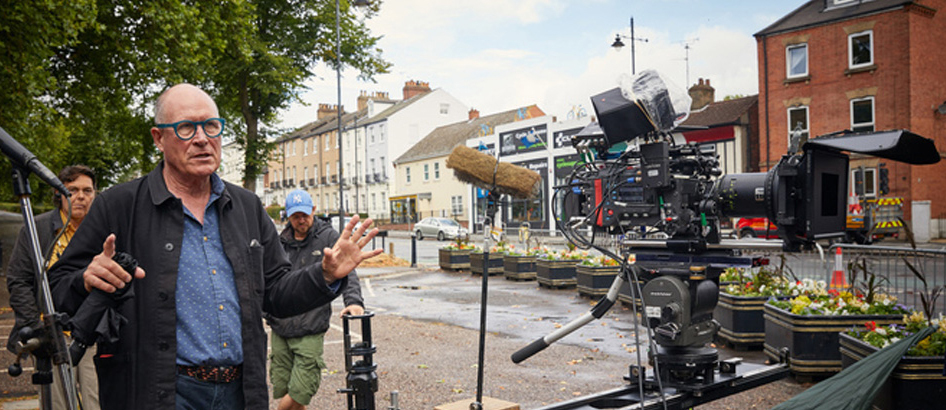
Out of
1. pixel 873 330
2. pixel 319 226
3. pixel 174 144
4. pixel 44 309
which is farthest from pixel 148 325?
pixel 873 330

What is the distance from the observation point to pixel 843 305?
6.95 meters

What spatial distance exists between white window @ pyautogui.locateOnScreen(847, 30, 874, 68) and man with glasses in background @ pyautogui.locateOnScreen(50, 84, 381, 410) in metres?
31.9

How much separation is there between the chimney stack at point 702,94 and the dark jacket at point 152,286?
3615 centimetres

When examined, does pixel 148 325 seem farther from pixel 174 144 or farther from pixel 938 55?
pixel 938 55

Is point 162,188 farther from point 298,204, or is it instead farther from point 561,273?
point 561,273

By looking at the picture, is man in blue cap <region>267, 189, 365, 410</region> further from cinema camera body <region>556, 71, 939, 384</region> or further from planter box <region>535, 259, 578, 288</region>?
planter box <region>535, 259, 578, 288</region>

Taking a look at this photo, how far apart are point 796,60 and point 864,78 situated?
10.1ft

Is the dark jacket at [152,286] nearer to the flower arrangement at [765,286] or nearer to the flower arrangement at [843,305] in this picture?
the flower arrangement at [843,305]

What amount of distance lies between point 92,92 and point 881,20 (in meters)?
28.8

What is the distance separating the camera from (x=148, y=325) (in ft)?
8.76

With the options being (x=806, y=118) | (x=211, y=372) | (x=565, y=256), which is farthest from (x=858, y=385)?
(x=806, y=118)

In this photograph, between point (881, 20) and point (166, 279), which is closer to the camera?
point (166, 279)

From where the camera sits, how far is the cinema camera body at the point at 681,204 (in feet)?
16.2

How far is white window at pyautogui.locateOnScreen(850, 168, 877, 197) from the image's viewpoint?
28906mm
